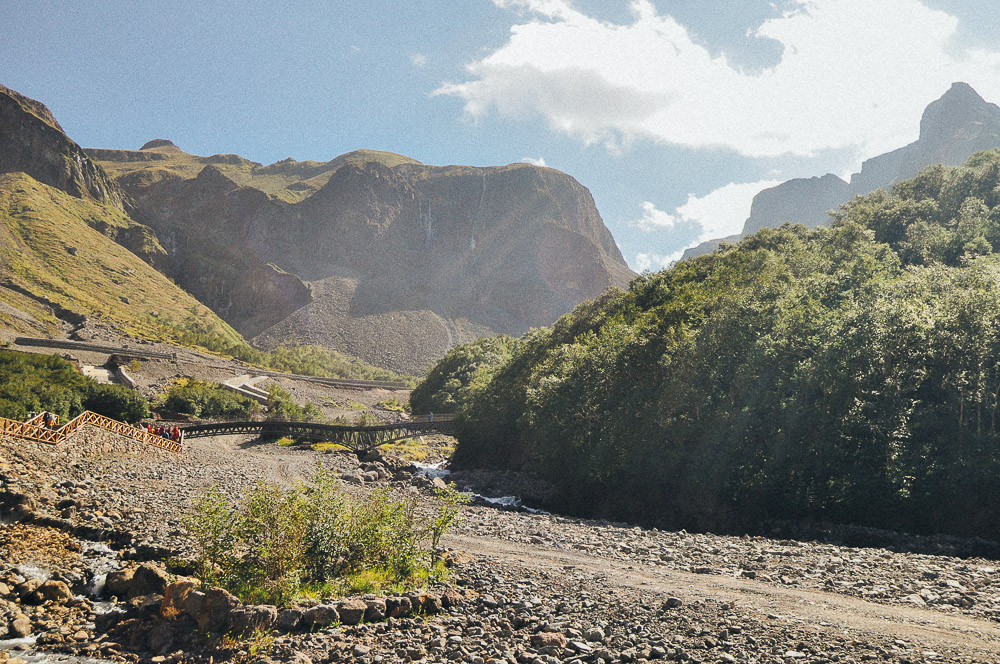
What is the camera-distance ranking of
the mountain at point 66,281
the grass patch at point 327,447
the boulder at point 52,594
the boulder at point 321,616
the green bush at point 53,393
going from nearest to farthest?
the boulder at point 321,616
the boulder at point 52,594
the green bush at point 53,393
the grass patch at point 327,447
the mountain at point 66,281

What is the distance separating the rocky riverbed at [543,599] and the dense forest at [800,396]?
3.22 m

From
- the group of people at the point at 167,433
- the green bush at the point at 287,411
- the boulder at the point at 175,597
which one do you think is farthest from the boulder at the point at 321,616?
the green bush at the point at 287,411

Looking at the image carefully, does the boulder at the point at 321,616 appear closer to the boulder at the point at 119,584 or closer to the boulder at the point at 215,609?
the boulder at the point at 215,609

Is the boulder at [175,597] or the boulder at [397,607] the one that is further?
the boulder at [397,607]

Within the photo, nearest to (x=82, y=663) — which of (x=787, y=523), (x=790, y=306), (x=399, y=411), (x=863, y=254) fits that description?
(x=787, y=523)

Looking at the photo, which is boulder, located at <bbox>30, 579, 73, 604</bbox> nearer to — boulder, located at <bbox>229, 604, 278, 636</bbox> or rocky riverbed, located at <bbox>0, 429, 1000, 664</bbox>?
rocky riverbed, located at <bbox>0, 429, 1000, 664</bbox>

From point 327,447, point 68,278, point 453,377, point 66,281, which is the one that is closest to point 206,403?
point 327,447

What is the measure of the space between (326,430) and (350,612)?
203 ft

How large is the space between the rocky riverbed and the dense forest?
3223mm

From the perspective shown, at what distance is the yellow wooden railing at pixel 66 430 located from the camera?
29.5 metres

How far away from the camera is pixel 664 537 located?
27938 millimetres

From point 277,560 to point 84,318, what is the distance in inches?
5610

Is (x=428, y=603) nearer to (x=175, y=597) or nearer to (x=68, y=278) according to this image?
(x=175, y=597)

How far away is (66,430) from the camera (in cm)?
3262
